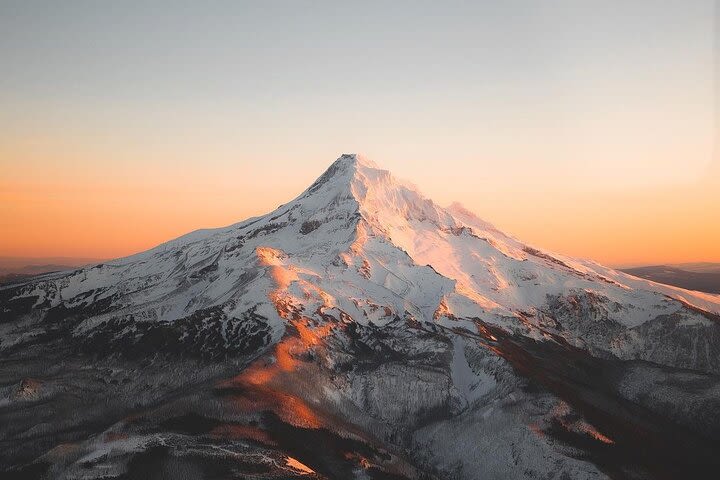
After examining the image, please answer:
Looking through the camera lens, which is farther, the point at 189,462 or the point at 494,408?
the point at 494,408

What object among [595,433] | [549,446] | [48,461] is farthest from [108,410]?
[595,433]

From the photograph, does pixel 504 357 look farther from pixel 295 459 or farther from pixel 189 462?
pixel 189 462

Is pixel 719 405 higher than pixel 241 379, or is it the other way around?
pixel 241 379

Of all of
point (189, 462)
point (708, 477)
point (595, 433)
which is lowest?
point (708, 477)

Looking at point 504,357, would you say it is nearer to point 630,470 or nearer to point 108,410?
point 630,470

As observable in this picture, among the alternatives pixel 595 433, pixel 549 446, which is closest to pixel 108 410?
pixel 549 446

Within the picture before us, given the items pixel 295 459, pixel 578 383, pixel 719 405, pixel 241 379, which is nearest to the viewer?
pixel 295 459

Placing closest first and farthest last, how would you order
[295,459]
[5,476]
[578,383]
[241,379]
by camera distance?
1. [5,476]
2. [295,459]
3. [241,379]
4. [578,383]

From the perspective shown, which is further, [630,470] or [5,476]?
[630,470]

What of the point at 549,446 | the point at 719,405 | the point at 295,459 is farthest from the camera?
the point at 719,405
